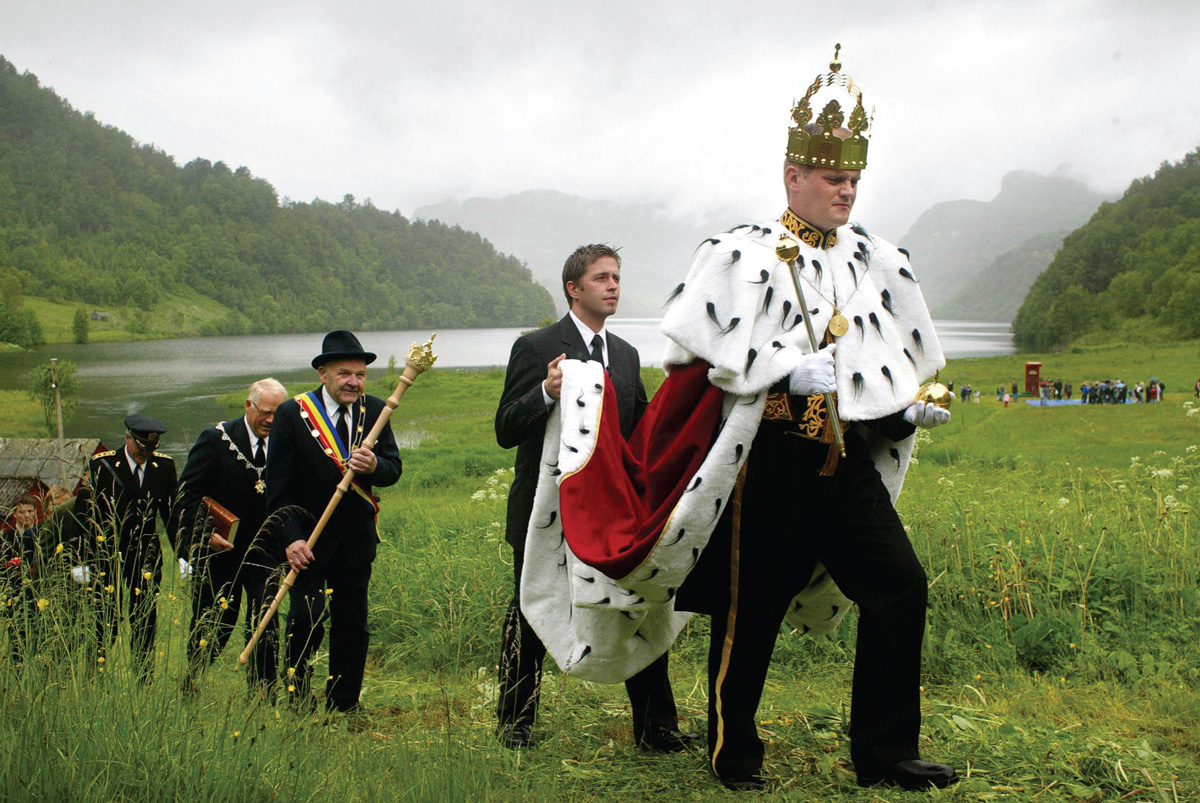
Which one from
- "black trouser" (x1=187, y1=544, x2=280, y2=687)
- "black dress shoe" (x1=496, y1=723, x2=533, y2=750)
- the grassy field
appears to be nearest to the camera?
the grassy field

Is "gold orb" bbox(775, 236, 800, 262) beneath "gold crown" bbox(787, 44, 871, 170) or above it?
beneath

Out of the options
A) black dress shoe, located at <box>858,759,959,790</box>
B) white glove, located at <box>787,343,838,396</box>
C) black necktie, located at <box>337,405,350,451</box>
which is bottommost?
black dress shoe, located at <box>858,759,959,790</box>

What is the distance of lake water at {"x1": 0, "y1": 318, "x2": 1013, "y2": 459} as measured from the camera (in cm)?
3578

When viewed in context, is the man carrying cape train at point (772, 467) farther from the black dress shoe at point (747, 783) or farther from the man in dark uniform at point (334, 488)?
the man in dark uniform at point (334, 488)

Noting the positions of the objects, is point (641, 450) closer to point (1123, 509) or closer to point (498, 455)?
point (1123, 509)

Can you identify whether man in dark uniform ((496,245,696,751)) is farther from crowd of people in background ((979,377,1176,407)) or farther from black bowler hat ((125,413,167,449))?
crowd of people in background ((979,377,1176,407))

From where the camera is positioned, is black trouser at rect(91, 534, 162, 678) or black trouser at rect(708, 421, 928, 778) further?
black trouser at rect(91, 534, 162, 678)

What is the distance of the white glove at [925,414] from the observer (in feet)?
10.7

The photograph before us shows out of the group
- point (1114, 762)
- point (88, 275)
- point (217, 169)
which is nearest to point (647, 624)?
point (1114, 762)

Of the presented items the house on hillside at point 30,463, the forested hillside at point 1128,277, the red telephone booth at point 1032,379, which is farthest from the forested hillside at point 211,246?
the red telephone booth at point 1032,379

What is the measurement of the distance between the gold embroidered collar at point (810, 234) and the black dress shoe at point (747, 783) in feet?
6.84

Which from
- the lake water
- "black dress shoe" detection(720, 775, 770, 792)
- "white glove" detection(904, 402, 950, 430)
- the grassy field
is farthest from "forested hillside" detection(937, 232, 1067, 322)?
"black dress shoe" detection(720, 775, 770, 792)

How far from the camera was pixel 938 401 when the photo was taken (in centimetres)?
326

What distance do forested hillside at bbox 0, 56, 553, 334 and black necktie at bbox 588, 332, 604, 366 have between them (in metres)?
85.3
